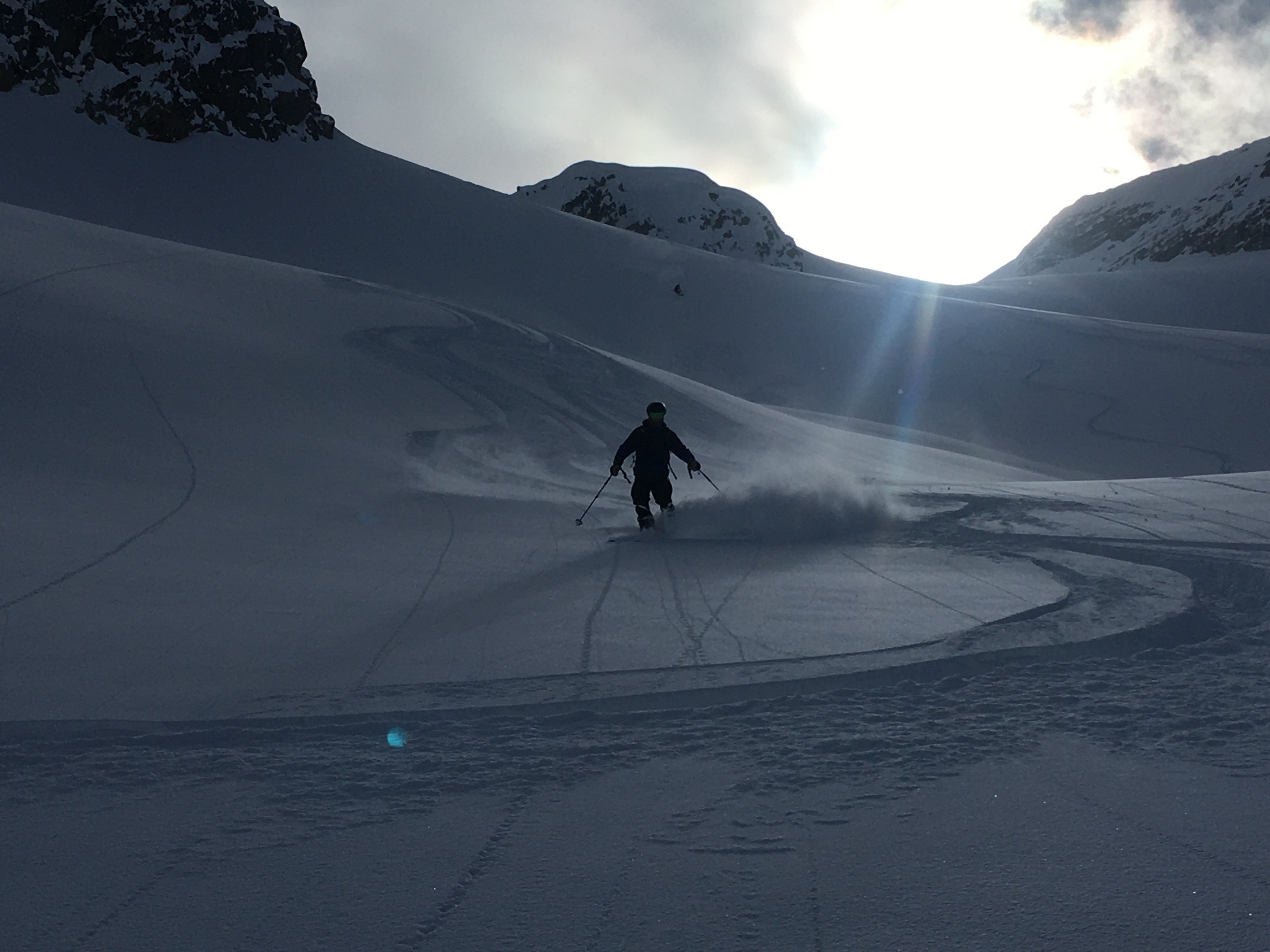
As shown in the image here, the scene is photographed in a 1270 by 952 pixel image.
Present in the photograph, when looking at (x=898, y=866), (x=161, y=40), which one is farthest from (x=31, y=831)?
(x=161, y=40)

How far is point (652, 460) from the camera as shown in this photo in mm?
9391

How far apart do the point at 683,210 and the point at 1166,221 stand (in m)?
62.9

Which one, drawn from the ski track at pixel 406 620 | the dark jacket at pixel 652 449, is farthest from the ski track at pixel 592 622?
the dark jacket at pixel 652 449

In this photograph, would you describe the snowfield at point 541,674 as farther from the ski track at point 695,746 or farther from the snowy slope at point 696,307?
the snowy slope at point 696,307

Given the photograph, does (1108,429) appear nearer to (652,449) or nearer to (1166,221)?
(652,449)

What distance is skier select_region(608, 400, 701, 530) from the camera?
930 centimetres

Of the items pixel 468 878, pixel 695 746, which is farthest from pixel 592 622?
pixel 468 878

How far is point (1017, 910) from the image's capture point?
241 cm

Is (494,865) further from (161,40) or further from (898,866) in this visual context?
(161,40)

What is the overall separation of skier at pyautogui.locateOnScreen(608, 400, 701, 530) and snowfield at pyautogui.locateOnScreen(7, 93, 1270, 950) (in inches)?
15.0

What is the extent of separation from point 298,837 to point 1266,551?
24.0 ft

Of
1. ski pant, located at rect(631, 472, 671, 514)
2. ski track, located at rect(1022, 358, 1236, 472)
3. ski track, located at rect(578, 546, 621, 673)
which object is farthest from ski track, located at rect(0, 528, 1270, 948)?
ski track, located at rect(1022, 358, 1236, 472)

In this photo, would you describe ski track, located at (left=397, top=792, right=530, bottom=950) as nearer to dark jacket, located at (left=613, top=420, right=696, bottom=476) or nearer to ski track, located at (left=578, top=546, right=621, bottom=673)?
ski track, located at (left=578, top=546, right=621, bottom=673)

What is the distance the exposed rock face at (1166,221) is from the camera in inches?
3927
